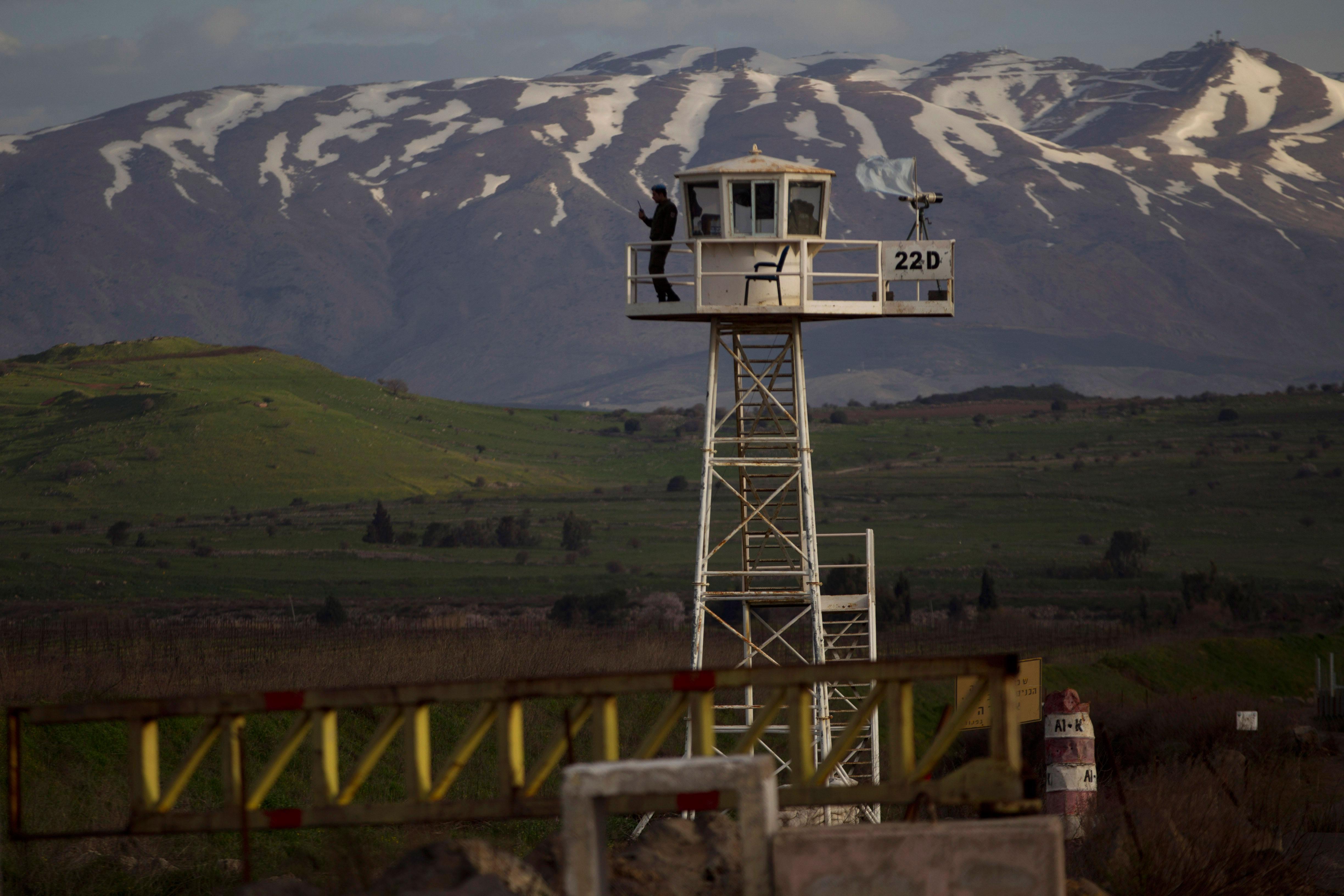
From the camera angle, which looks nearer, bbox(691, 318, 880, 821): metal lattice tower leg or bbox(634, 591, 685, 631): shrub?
bbox(691, 318, 880, 821): metal lattice tower leg

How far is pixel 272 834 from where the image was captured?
26.8 m

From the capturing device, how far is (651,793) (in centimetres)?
1070

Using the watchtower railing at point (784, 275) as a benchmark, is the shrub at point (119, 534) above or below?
below

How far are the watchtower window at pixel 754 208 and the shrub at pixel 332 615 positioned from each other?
36237 mm

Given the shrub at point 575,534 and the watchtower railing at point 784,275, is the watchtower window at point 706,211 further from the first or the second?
the shrub at point 575,534

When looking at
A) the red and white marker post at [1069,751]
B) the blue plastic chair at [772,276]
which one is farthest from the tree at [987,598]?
the red and white marker post at [1069,751]

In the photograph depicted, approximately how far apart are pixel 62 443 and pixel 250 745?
3733 inches

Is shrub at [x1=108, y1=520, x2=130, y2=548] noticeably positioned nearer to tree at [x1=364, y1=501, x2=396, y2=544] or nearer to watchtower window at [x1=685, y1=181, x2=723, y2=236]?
tree at [x1=364, y1=501, x2=396, y2=544]

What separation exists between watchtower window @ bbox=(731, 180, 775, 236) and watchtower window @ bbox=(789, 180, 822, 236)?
343 mm

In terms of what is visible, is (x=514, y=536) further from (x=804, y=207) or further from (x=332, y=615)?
(x=804, y=207)

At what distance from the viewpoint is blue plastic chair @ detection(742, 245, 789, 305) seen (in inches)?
1060

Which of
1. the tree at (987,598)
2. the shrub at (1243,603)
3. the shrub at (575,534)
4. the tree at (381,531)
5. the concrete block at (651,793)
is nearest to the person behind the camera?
the concrete block at (651,793)

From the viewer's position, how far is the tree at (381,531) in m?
96.1

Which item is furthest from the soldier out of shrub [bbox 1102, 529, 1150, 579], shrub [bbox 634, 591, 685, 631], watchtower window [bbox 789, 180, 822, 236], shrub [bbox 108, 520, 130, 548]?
shrub [bbox 108, 520, 130, 548]
